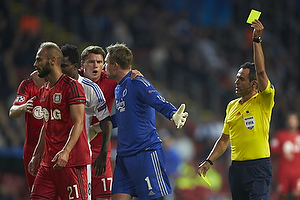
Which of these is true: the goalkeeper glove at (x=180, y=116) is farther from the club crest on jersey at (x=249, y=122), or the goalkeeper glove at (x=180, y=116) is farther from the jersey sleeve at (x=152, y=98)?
the club crest on jersey at (x=249, y=122)

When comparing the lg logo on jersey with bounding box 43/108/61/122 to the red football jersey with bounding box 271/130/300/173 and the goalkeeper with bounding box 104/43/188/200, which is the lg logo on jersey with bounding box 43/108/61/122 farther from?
the red football jersey with bounding box 271/130/300/173

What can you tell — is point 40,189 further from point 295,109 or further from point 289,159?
point 295,109

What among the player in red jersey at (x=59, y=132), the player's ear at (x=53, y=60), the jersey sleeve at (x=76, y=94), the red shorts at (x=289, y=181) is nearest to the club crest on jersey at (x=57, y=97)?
the player in red jersey at (x=59, y=132)

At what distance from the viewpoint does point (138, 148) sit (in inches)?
220

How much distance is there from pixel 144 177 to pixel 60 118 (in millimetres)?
1083

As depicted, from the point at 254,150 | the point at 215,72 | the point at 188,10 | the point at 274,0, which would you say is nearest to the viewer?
the point at 254,150

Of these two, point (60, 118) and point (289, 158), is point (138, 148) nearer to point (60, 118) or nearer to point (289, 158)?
point (60, 118)

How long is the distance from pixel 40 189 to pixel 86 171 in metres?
0.52

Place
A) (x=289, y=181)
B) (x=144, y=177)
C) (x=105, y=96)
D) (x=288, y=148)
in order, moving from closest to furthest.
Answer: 1. (x=144, y=177)
2. (x=105, y=96)
3. (x=288, y=148)
4. (x=289, y=181)

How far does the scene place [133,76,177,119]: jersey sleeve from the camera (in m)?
5.22

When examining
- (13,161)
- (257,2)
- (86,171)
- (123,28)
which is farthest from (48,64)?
(257,2)

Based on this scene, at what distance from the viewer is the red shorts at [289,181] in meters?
11.5

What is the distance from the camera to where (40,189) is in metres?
5.31

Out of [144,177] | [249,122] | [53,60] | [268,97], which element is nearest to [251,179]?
[249,122]
